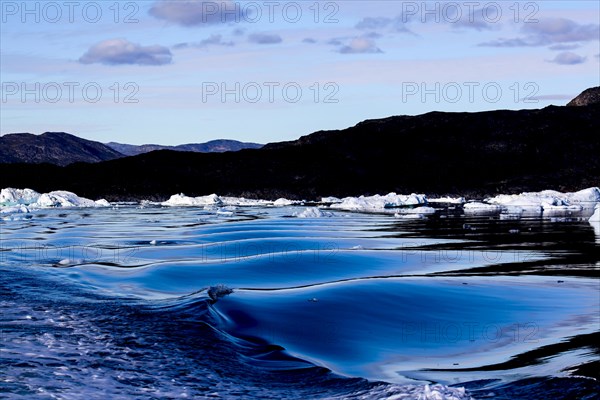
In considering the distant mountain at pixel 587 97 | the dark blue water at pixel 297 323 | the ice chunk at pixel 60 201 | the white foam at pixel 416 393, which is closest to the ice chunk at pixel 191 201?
the ice chunk at pixel 60 201

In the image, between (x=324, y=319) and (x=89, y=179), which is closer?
(x=324, y=319)

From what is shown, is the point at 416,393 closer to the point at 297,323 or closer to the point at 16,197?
the point at 297,323

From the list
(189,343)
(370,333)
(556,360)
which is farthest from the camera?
(370,333)

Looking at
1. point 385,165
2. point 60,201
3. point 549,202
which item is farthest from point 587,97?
point 60,201

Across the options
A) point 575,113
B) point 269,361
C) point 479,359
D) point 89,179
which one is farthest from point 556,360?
point 575,113

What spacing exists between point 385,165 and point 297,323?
76.0 m

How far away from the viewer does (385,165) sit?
277 feet

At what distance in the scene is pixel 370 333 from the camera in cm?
902

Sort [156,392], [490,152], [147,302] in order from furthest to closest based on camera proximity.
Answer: [490,152] → [147,302] → [156,392]

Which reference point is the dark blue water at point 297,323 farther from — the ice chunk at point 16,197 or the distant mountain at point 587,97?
the distant mountain at point 587,97

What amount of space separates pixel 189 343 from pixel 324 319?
2.05 metres

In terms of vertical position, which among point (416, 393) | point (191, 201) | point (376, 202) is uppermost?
point (191, 201)

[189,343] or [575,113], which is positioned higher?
[575,113]

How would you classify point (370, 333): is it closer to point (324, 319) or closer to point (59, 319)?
point (324, 319)
